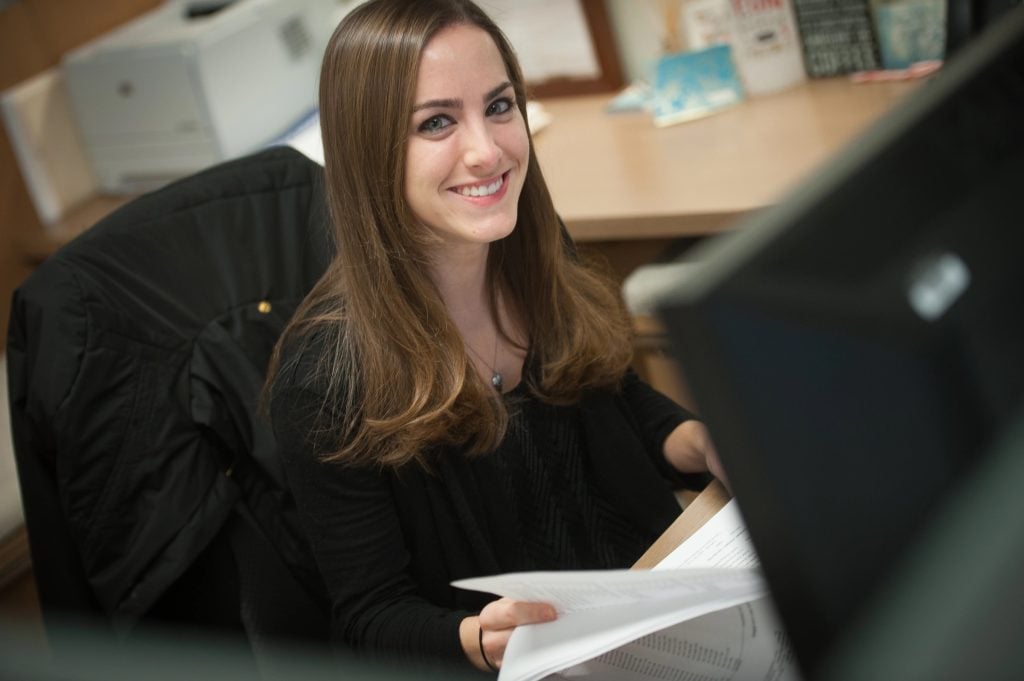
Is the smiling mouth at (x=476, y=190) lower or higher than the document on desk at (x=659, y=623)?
higher

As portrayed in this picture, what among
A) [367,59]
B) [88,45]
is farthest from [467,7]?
[88,45]

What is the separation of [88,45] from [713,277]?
2.55 meters

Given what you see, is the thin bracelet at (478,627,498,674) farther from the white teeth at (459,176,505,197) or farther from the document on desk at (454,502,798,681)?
the white teeth at (459,176,505,197)

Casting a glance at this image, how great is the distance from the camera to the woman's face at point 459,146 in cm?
125

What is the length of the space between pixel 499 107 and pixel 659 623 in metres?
0.67

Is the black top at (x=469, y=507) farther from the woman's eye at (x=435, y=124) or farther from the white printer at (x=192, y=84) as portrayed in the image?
the white printer at (x=192, y=84)

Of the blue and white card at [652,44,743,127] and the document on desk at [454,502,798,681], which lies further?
the blue and white card at [652,44,743,127]

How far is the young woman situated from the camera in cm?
124

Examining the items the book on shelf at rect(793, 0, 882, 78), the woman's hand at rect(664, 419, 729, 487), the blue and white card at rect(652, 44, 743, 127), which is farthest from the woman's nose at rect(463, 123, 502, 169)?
the book on shelf at rect(793, 0, 882, 78)

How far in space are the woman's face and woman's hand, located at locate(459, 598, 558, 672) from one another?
0.38 m

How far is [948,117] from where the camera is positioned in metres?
0.57

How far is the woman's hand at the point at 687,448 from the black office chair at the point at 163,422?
1.39 feet

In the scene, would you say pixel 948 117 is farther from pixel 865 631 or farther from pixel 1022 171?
pixel 865 631

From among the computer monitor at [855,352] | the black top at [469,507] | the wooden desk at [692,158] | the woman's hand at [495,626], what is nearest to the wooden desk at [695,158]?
the wooden desk at [692,158]
